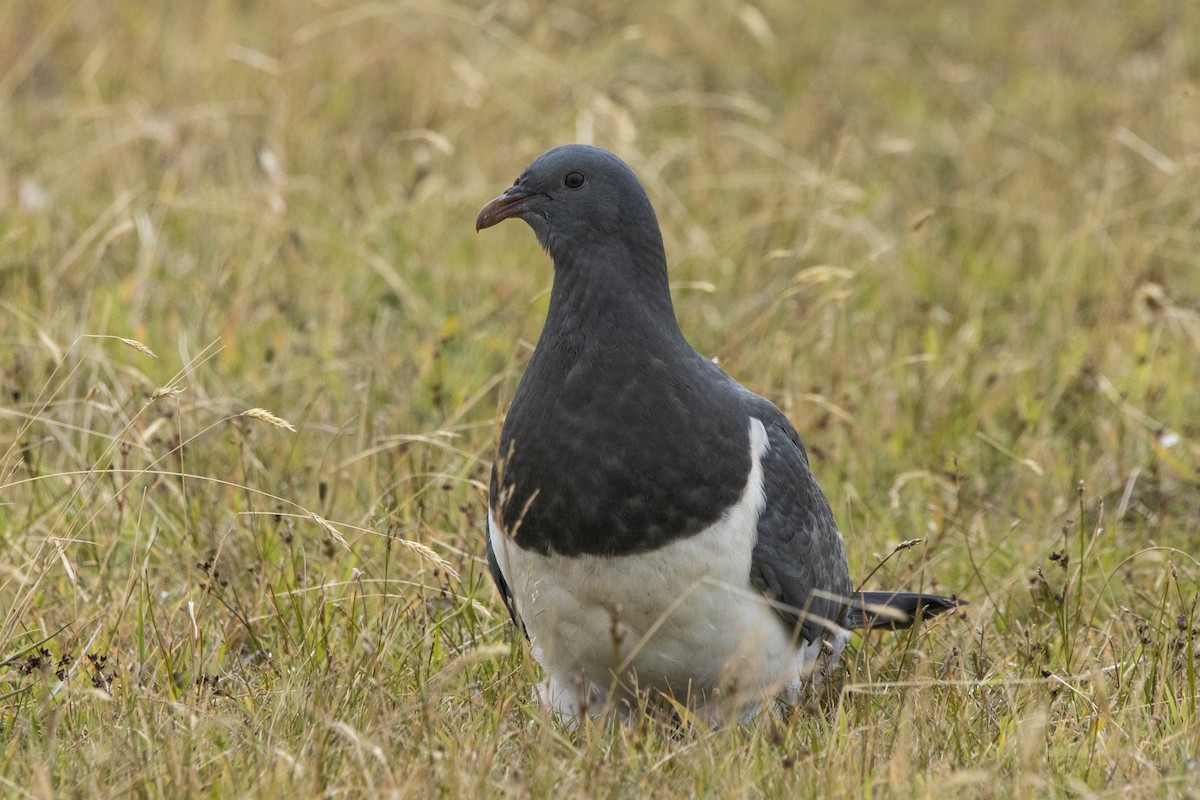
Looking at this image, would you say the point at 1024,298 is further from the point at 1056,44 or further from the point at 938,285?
the point at 1056,44

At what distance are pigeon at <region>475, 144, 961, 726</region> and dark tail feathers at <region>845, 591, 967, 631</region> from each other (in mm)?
190

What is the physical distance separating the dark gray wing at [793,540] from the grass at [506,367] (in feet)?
0.77

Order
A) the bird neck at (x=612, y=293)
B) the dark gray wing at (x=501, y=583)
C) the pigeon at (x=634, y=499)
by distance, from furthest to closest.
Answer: the dark gray wing at (x=501, y=583)
the bird neck at (x=612, y=293)
the pigeon at (x=634, y=499)

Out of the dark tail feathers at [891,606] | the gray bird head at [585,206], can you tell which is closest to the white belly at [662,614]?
the dark tail feathers at [891,606]

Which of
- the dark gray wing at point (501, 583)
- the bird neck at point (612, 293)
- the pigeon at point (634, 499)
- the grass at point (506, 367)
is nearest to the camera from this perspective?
the grass at point (506, 367)

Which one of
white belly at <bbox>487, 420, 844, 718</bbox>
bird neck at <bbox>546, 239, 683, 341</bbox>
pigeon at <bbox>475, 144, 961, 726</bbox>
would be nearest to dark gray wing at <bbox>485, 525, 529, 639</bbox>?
pigeon at <bbox>475, 144, 961, 726</bbox>

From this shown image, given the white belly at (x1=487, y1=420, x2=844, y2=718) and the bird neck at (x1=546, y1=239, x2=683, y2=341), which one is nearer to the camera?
the white belly at (x1=487, y1=420, x2=844, y2=718)

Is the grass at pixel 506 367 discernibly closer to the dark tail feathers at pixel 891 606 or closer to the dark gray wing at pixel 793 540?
the dark tail feathers at pixel 891 606

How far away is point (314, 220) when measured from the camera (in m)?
7.20

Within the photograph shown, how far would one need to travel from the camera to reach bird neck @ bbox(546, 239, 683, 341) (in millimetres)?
3795

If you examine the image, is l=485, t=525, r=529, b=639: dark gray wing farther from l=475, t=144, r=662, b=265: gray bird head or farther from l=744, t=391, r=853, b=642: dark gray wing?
l=475, t=144, r=662, b=265: gray bird head

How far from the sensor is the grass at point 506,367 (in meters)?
3.49

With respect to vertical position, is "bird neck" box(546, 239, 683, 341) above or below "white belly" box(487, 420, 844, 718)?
above

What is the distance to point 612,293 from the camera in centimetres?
382
